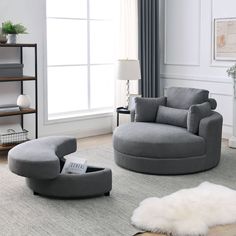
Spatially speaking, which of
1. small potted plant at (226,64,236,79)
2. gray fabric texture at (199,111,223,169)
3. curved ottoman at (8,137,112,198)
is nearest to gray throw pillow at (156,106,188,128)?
gray fabric texture at (199,111,223,169)

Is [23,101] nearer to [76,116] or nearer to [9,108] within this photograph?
[9,108]

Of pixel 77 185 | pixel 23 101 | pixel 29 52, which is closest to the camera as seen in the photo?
pixel 77 185

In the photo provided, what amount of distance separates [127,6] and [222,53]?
5.13ft

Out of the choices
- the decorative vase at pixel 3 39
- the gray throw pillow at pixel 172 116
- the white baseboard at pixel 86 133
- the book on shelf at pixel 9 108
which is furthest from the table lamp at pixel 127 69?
the decorative vase at pixel 3 39

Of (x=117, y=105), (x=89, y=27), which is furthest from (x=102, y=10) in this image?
(x=117, y=105)

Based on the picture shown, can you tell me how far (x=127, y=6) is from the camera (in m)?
6.93

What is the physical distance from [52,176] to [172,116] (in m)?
1.92

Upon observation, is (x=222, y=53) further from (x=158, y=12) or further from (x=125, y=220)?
(x=125, y=220)

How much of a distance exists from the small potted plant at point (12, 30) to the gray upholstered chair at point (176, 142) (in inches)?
67.5

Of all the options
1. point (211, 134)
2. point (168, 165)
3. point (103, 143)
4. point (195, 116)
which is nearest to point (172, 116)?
point (195, 116)

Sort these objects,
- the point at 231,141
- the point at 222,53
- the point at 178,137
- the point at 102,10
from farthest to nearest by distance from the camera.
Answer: the point at 102,10
the point at 222,53
the point at 231,141
the point at 178,137

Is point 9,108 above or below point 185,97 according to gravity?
below

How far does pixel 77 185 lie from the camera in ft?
13.1

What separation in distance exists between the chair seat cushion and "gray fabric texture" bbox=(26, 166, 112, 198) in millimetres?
817
